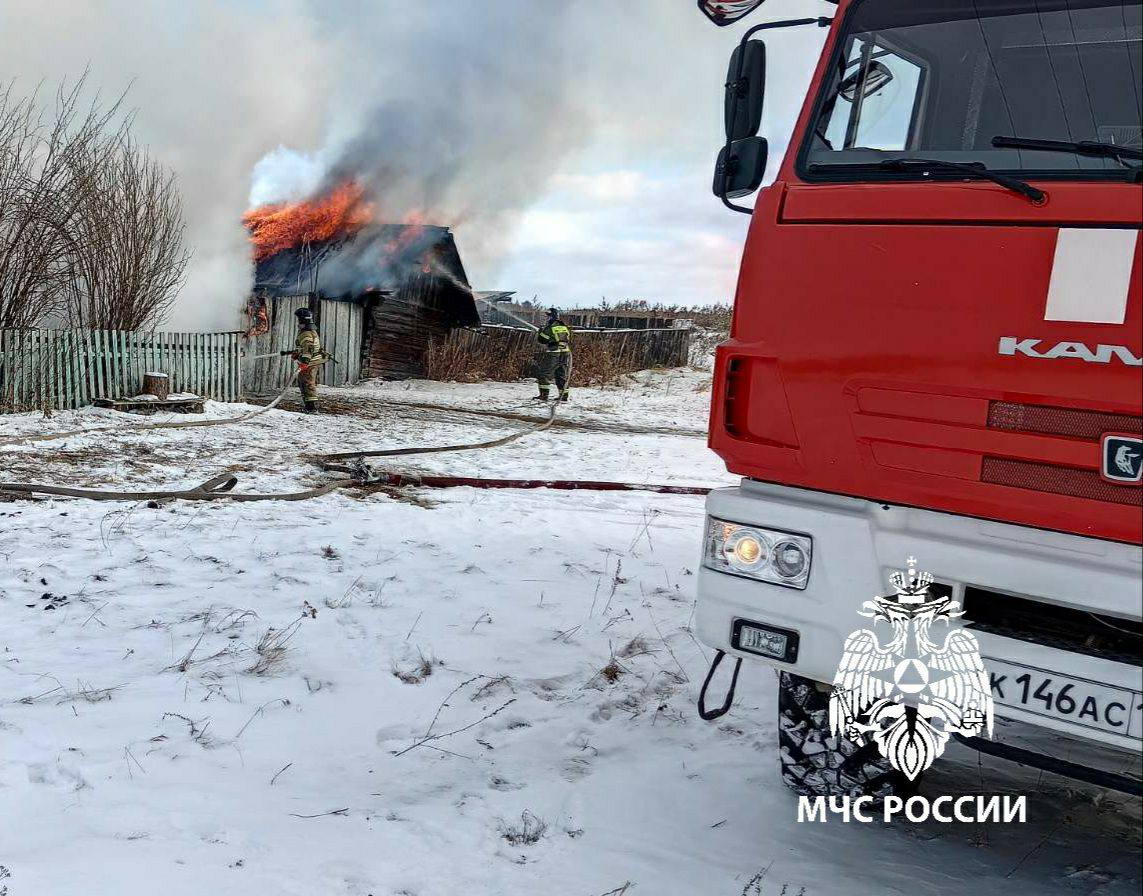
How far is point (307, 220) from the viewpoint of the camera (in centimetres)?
2136

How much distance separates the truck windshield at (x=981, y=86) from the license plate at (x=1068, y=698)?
1338 mm

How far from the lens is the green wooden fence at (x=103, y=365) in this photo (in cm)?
1239

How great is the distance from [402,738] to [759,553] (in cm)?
163

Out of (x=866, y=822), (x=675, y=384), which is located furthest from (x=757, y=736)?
(x=675, y=384)

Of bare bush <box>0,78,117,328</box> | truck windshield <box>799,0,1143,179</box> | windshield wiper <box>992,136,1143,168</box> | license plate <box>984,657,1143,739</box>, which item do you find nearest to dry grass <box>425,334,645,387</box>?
bare bush <box>0,78,117,328</box>

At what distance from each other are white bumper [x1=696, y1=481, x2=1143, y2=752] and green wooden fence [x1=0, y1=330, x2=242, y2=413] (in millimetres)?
12698

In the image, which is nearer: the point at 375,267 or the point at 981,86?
the point at 981,86

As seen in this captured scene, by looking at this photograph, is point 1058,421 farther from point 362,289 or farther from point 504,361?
point 504,361

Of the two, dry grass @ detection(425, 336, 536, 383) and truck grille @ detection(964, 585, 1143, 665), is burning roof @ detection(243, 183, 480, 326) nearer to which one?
dry grass @ detection(425, 336, 536, 383)

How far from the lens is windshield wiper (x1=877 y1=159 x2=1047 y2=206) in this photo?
2342 millimetres

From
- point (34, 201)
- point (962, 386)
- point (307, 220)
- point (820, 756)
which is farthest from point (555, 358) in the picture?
point (962, 386)

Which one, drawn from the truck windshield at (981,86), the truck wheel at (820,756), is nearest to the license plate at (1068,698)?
the truck wheel at (820,756)

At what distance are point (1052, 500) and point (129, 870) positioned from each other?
264 cm

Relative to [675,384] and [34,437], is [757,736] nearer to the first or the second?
[34,437]
